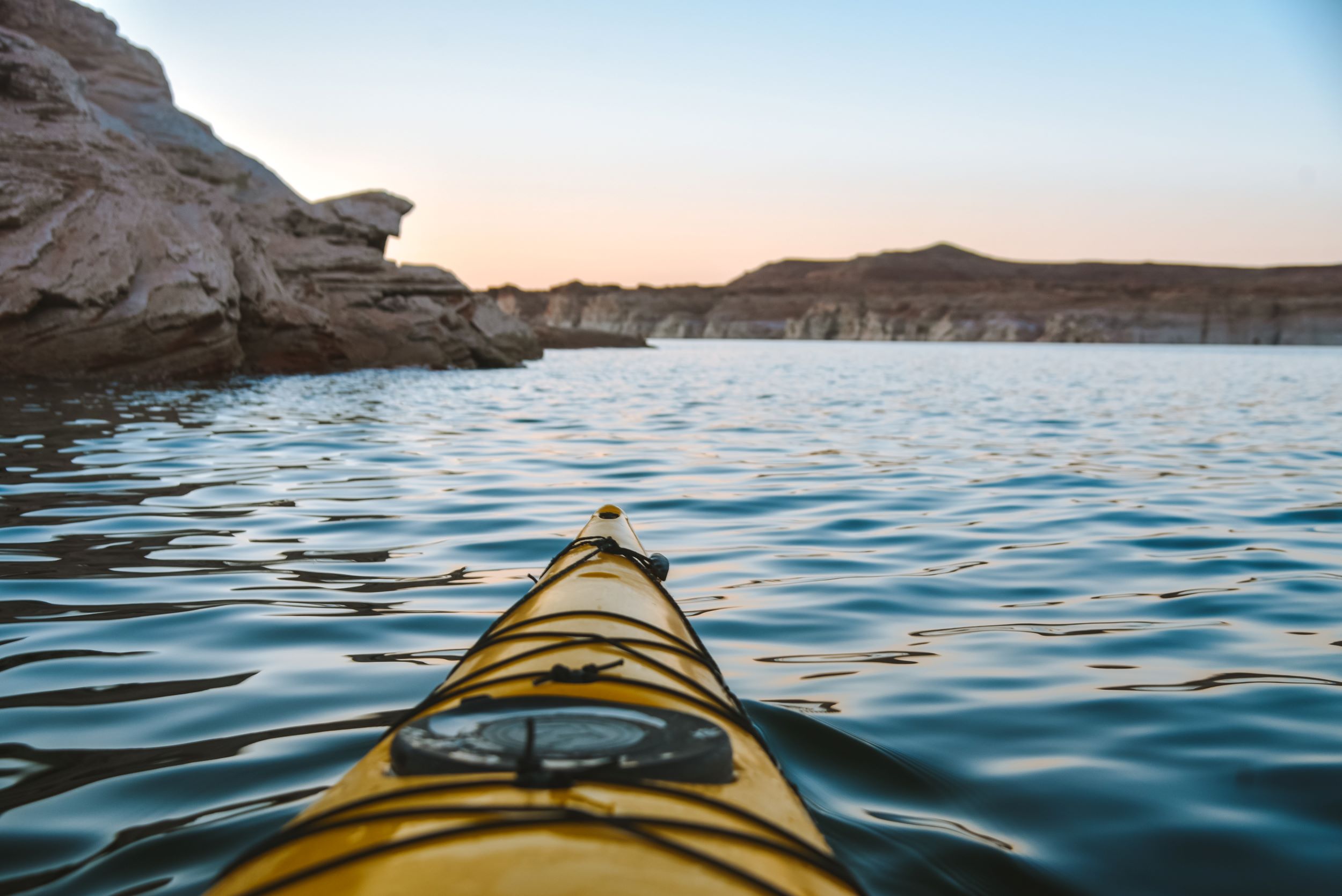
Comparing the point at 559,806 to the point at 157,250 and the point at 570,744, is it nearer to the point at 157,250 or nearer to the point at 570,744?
the point at 570,744

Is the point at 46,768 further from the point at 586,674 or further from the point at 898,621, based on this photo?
the point at 898,621

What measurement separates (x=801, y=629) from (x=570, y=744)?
2.54 metres

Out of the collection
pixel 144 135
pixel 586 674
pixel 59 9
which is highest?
pixel 59 9

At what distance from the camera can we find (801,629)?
416 cm

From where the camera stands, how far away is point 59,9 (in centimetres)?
2414

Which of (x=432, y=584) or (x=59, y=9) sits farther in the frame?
(x=59, y=9)

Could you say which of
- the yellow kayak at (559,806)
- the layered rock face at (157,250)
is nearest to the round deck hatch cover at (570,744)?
the yellow kayak at (559,806)

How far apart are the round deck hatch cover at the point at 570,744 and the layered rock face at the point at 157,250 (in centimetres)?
1375

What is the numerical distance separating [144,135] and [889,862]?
24527 mm

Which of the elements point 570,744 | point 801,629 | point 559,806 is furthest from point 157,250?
point 559,806

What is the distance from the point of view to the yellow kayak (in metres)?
1.39

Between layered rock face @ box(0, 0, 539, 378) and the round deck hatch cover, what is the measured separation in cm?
1375

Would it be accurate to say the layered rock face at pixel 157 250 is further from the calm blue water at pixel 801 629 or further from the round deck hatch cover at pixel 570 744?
the round deck hatch cover at pixel 570 744

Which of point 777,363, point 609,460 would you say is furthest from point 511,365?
point 609,460
